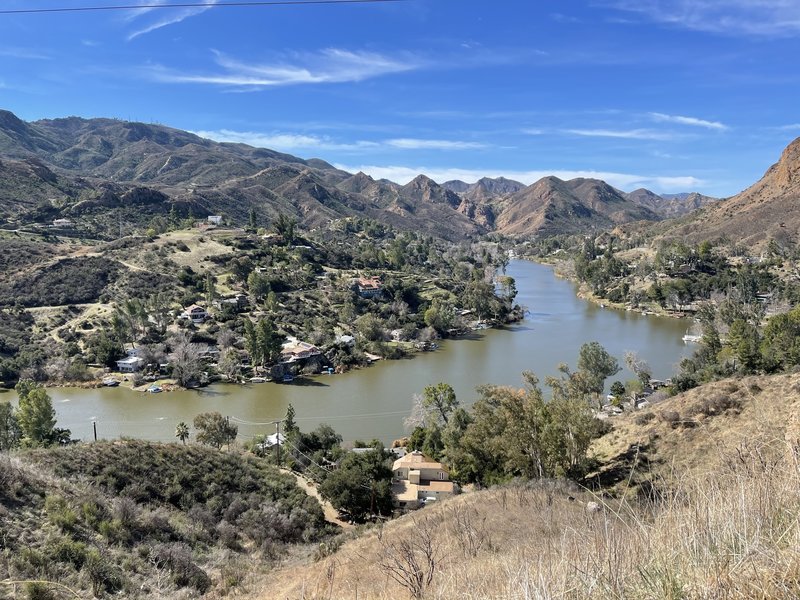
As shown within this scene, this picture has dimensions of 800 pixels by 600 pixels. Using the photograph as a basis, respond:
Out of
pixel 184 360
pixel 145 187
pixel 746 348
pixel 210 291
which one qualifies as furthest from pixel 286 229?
pixel 746 348

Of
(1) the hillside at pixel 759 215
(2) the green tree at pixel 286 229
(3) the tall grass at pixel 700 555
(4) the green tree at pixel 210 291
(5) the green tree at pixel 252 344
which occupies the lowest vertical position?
(5) the green tree at pixel 252 344

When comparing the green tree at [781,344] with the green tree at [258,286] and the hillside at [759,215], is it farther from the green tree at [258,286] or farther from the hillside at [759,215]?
the hillside at [759,215]

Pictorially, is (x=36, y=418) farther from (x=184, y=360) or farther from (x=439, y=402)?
(x=439, y=402)

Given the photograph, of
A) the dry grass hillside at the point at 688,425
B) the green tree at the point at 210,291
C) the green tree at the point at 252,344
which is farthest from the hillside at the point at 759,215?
the green tree at the point at 210,291

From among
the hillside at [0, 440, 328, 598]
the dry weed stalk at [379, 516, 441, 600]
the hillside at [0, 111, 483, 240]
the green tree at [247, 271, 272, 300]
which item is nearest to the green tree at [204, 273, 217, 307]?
the green tree at [247, 271, 272, 300]

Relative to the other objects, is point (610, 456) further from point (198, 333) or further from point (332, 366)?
point (198, 333)

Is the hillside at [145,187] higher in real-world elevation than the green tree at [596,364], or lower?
higher
